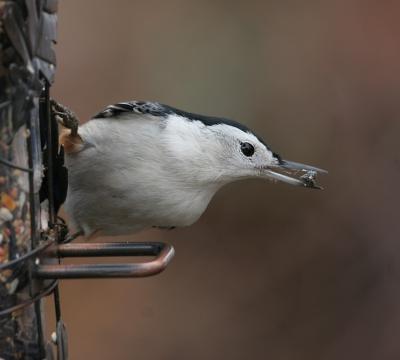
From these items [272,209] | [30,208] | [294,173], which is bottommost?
[272,209]

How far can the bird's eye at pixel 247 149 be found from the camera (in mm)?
2434

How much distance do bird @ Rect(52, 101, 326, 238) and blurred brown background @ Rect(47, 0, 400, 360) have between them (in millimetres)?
1025

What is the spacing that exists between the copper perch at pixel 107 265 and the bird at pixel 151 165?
1.38ft

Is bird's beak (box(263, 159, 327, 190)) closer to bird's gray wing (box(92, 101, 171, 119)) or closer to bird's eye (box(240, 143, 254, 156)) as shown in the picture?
bird's eye (box(240, 143, 254, 156))

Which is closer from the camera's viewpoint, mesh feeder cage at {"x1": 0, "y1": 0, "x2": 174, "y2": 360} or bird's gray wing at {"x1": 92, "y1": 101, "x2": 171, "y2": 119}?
mesh feeder cage at {"x1": 0, "y1": 0, "x2": 174, "y2": 360}

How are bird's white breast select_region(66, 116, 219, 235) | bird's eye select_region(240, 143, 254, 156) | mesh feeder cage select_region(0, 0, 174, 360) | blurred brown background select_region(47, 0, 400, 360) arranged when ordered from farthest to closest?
1. blurred brown background select_region(47, 0, 400, 360)
2. bird's eye select_region(240, 143, 254, 156)
3. bird's white breast select_region(66, 116, 219, 235)
4. mesh feeder cage select_region(0, 0, 174, 360)

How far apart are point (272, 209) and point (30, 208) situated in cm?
185

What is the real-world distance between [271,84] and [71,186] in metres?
1.32

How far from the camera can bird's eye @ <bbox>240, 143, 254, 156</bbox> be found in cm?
243

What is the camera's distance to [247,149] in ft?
7.99

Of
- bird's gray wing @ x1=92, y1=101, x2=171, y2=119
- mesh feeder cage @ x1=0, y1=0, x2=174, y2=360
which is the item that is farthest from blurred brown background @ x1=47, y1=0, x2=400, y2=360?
mesh feeder cage @ x1=0, y1=0, x2=174, y2=360

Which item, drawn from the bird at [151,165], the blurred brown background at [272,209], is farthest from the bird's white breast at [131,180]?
the blurred brown background at [272,209]

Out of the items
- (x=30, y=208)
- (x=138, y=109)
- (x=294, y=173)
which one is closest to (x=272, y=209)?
(x=294, y=173)

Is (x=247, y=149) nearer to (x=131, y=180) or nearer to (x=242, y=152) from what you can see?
(x=242, y=152)
